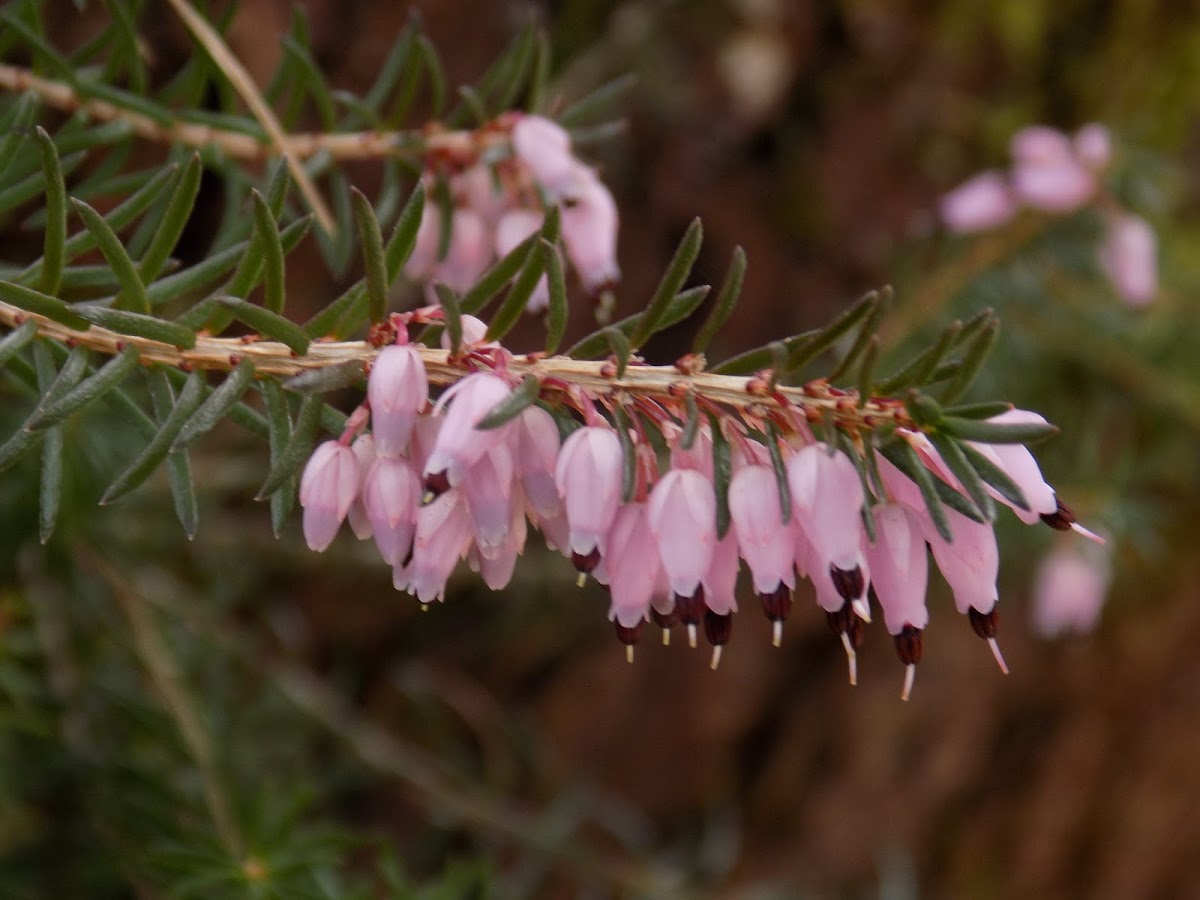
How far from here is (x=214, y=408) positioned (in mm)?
1085

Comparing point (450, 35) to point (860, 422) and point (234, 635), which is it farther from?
point (860, 422)

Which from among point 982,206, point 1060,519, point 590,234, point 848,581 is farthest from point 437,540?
point 982,206

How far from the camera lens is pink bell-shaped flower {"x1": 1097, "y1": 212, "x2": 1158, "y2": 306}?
2.73m

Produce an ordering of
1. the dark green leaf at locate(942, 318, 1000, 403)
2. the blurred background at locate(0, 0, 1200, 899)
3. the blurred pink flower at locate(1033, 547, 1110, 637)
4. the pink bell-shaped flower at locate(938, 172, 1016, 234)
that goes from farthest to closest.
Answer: the blurred pink flower at locate(1033, 547, 1110, 637) < the pink bell-shaped flower at locate(938, 172, 1016, 234) < the blurred background at locate(0, 0, 1200, 899) < the dark green leaf at locate(942, 318, 1000, 403)

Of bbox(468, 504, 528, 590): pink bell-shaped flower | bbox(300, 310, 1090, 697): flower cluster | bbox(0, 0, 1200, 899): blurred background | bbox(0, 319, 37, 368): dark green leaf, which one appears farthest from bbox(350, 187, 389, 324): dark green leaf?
bbox(0, 0, 1200, 899): blurred background

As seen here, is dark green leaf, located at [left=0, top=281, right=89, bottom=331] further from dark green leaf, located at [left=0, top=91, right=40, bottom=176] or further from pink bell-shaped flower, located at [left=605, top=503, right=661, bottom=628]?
pink bell-shaped flower, located at [left=605, top=503, right=661, bottom=628]

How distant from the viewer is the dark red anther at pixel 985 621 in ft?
3.62

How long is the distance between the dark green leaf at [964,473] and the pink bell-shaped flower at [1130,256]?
6.55ft

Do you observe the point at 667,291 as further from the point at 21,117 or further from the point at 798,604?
the point at 798,604

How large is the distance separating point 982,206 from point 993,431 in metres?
2.01

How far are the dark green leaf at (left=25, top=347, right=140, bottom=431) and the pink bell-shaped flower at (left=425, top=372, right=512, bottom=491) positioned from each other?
36 cm

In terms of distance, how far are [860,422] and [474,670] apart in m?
2.55

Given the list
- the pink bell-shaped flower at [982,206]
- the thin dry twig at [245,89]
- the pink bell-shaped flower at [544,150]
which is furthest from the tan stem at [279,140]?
the pink bell-shaped flower at [982,206]

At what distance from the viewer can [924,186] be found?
355 centimetres
